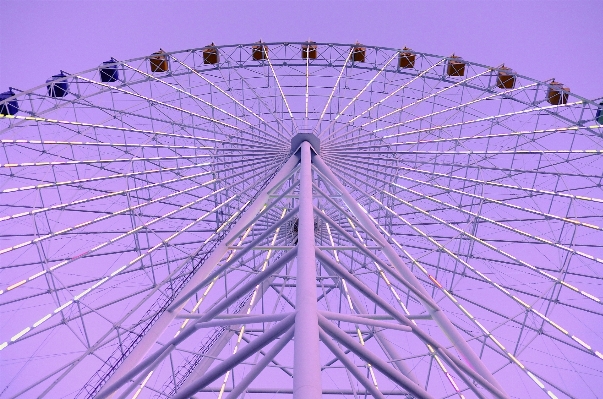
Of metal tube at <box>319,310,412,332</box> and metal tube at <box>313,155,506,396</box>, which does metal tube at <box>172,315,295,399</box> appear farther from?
metal tube at <box>313,155,506,396</box>

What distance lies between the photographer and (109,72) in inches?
838

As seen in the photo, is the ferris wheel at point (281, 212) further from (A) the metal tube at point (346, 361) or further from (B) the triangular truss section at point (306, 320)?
(A) the metal tube at point (346, 361)

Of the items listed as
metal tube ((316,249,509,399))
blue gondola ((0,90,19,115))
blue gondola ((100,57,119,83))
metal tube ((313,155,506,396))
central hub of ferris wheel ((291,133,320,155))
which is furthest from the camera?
blue gondola ((100,57,119,83))

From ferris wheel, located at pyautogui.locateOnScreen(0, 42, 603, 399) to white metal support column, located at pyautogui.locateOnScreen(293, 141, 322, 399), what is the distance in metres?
1.96

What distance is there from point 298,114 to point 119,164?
26.9 feet

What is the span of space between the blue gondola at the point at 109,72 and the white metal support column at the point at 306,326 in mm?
15172

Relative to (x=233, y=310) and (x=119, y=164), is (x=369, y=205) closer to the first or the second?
(x=233, y=310)

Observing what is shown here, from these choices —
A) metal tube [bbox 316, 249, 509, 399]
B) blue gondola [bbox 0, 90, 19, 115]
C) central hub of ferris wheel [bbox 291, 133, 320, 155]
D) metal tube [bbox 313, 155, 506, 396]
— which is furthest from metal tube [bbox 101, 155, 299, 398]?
blue gondola [bbox 0, 90, 19, 115]

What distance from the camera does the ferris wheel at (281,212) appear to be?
47.2ft

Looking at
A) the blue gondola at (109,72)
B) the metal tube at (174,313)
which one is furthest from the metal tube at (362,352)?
the blue gondola at (109,72)

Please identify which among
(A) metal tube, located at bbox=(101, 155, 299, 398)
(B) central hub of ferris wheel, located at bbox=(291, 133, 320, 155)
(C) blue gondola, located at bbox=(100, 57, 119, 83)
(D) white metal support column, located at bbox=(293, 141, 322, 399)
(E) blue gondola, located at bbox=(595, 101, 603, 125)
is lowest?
(A) metal tube, located at bbox=(101, 155, 299, 398)

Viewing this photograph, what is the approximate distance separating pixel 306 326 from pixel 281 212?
13798 millimetres

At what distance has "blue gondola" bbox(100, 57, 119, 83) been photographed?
69.1 ft

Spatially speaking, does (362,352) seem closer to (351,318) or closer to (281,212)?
(351,318)
